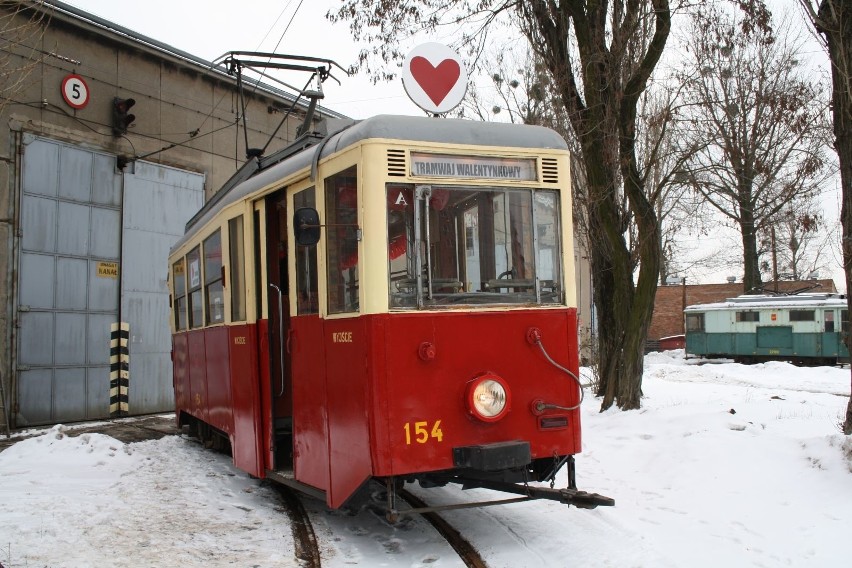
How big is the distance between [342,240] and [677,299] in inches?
1894

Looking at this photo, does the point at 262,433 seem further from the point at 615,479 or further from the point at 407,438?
the point at 615,479

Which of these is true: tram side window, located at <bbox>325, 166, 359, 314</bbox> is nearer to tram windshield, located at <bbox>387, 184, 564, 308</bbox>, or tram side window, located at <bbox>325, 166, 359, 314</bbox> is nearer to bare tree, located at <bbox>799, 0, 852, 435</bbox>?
tram windshield, located at <bbox>387, 184, 564, 308</bbox>

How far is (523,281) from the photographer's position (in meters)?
5.50

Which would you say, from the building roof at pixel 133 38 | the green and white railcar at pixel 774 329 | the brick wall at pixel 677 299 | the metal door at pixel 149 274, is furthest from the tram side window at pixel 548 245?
the brick wall at pixel 677 299

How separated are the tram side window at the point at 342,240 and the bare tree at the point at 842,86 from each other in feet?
14.8

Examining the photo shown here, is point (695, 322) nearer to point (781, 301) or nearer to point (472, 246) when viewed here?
point (781, 301)

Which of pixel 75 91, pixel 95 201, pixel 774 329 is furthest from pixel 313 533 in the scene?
pixel 774 329

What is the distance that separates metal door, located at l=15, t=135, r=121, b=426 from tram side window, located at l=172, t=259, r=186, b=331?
398cm

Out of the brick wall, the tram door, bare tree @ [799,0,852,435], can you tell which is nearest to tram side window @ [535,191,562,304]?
the tram door

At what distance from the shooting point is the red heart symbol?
6.54 metres

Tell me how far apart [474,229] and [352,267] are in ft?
2.80

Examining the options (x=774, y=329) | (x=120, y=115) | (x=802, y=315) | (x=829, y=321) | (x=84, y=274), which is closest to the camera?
(x=84, y=274)

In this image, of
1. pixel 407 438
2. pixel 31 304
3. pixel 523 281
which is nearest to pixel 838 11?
pixel 523 281

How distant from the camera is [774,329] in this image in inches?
1163
